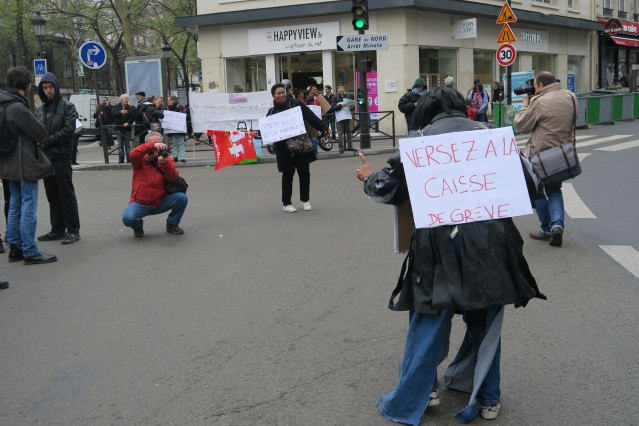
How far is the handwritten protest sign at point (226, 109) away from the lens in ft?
64.8

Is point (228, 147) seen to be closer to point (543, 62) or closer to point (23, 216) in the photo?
point (23, 216)

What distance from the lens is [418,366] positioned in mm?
3357

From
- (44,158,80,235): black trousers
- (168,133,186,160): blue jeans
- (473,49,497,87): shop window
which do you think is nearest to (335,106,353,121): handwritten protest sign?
(168,133,186,160): blue jeans

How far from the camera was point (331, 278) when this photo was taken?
6.30 meters

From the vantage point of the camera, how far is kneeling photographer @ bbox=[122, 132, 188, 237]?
8.18 m

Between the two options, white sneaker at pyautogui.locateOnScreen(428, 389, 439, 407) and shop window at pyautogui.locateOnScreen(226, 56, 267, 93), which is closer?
white sneaker at pyautogui.locateOnScreen(428, 389, 439, 407)

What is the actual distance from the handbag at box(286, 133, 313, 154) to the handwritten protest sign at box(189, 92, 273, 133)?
407 inches

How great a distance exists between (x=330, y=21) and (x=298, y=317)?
824 inches

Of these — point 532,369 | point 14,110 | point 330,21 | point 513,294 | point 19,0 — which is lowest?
point 532,369

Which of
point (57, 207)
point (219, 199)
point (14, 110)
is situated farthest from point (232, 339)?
point (219, 199)

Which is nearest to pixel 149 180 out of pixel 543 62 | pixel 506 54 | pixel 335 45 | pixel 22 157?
pixel 22 157

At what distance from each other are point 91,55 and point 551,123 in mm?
13512

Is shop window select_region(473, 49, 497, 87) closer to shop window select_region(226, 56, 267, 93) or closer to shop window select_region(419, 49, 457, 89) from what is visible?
shop window select_region(419, 49, 457, 89)

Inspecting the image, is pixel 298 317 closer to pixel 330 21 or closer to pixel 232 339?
pixel 232 339
